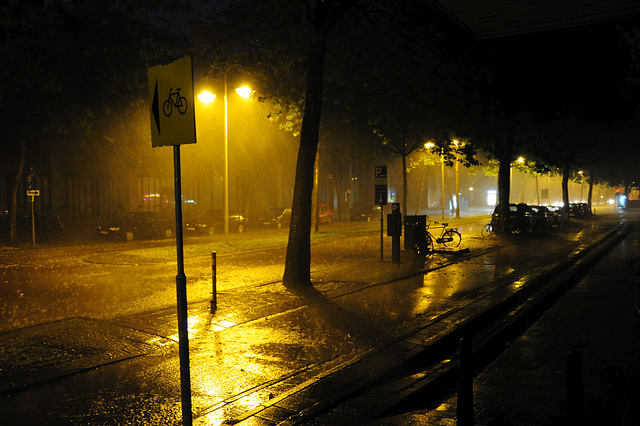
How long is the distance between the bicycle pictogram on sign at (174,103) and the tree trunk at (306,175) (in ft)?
26.4

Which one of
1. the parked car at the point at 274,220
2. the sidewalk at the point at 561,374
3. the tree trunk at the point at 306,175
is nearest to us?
the sidewalk at the point at 561,374

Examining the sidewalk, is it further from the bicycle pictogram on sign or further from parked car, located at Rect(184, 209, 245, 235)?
parked car, located at Rect(184, 209, 245, 235)

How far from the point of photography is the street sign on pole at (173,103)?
13.3 feet

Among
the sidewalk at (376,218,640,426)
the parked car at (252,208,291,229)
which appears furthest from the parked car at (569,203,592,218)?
the sidewalk at (376,218,640,426)

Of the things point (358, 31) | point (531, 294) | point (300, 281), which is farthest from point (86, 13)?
point (531, 294)

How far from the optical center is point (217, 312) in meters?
9.85

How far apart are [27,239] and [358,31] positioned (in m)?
20.1

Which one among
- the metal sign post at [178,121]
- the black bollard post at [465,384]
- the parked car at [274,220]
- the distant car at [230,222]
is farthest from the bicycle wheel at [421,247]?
the parked car at [274,220]

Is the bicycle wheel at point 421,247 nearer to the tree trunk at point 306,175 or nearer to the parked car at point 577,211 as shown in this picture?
the tree trunk at point 306,175

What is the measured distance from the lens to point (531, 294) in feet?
40.6

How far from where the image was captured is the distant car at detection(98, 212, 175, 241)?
26.5 metres

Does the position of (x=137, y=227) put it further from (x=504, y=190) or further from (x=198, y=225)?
(x=504, y=190)

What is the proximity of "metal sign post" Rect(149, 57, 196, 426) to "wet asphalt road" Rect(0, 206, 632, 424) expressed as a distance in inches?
44.7

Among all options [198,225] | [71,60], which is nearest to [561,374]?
[71,60]
